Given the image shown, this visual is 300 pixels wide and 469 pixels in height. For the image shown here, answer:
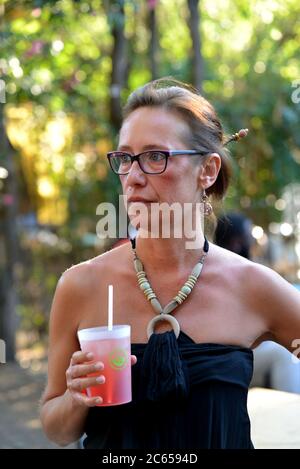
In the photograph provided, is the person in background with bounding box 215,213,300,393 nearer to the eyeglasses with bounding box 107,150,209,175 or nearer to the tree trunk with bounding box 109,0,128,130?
the eyeglasses with bounding box 107,150,209,175

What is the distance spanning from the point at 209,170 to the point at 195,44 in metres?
7.07

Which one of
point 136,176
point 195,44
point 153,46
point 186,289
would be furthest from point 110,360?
point 153,46

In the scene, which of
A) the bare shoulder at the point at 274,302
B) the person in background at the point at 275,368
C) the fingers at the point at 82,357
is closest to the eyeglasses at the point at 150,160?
the bare shoulder at the point at 274,302

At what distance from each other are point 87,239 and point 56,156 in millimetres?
1697

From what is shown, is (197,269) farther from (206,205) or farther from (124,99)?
(124,99)

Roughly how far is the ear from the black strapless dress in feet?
Answer: 1.53

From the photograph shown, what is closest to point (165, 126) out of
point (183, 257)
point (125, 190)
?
point (125, 190)

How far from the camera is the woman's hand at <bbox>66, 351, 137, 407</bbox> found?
6.13 feet

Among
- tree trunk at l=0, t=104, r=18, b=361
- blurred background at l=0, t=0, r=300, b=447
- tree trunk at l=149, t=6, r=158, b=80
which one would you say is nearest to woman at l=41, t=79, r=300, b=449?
blurred background at l=0, t=0, r=300, b=447

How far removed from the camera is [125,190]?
2174 millimetres

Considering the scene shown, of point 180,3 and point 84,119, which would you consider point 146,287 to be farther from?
point 180,3

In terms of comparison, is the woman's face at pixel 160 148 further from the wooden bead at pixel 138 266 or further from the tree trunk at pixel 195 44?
the tree trunk at pixel 195 44

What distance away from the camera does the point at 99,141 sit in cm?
1187

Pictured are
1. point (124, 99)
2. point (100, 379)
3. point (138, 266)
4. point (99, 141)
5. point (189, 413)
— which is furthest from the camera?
point (99, 141)
